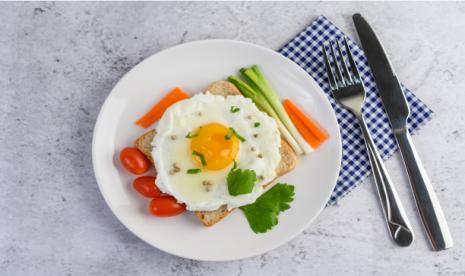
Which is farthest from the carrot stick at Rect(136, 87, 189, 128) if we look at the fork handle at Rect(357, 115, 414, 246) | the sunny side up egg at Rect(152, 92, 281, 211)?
the fork handle at Rect(357, 115, 414, 246)

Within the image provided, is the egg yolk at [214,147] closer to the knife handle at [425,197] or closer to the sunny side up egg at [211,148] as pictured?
the sunny side up egg at [211,148]

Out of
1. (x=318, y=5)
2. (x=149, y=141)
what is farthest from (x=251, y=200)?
(x=318, y=5)

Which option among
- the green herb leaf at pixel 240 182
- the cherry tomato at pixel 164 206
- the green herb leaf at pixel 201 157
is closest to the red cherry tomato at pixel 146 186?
the cherry tomato at pixel 164 206

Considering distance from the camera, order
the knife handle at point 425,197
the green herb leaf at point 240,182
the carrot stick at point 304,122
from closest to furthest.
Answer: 1. the green herb leaf at point 240,182
2. the carrot stick at point 304,122
3. the knife handle at point 425,197

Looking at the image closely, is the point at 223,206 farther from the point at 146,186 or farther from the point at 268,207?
the point at 146,186

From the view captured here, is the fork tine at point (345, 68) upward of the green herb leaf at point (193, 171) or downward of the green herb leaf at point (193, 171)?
upward

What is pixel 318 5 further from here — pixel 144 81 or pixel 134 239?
pixel 134 239
